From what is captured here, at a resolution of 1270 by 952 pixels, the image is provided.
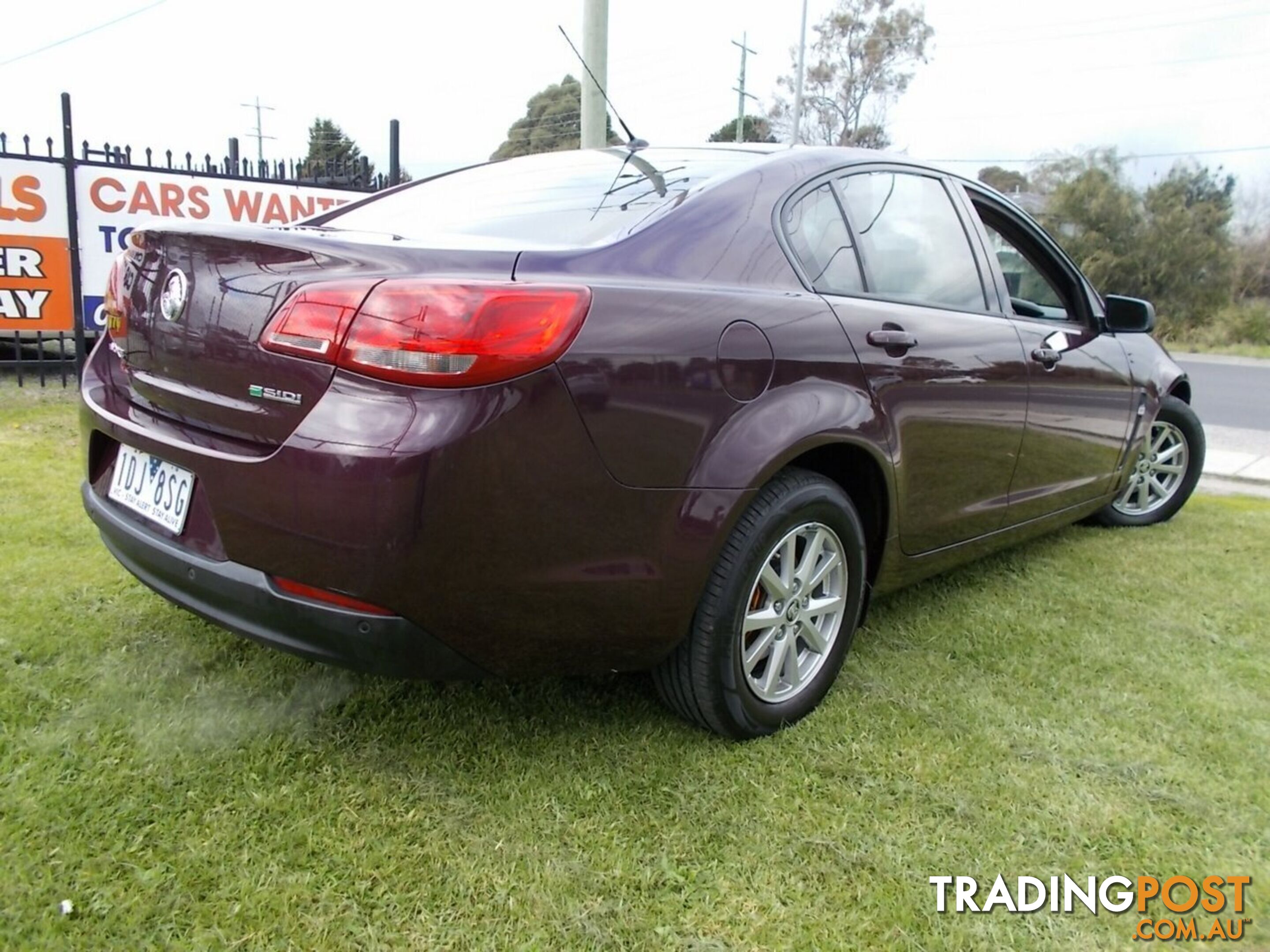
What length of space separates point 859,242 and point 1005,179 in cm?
3844

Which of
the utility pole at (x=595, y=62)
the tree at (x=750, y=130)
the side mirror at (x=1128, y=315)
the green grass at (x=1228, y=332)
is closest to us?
the side mirror at (x=1128, y=315)

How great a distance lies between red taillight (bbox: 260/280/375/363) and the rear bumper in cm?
46

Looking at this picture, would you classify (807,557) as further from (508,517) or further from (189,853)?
(189,853)

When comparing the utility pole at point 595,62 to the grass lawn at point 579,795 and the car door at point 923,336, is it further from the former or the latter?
the grass lawn at point 579,795

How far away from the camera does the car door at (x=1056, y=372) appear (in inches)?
129

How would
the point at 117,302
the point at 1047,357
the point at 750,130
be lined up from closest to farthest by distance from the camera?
Result: the point at 117,302, the point at 1047,357, the point at 750,130

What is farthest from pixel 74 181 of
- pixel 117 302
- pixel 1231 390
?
pixel 1231 390

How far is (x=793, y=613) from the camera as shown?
237 cm

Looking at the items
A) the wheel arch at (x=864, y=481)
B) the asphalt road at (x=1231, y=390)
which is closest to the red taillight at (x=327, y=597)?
the wheel arch at (x=864, y=481)

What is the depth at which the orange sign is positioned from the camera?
6180mm

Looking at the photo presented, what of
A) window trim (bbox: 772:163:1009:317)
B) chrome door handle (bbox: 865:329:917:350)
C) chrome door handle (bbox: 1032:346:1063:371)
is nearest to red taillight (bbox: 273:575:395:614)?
A: window trim (bbox: 772:163:1009:317)

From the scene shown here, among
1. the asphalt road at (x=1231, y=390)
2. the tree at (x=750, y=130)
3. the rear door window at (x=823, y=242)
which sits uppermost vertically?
the tree at (x=750, y=130)

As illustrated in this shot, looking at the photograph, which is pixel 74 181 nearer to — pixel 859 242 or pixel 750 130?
pixel 859 242

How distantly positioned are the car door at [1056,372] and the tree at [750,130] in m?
34.3
